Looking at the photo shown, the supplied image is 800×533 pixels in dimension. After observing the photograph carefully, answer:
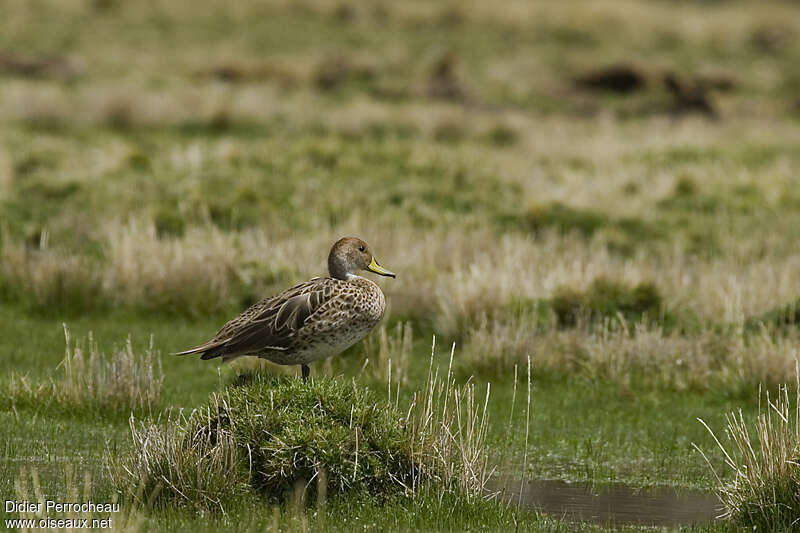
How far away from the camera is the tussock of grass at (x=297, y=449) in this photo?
383 inches

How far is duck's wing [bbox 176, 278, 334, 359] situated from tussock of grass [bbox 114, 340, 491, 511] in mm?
286

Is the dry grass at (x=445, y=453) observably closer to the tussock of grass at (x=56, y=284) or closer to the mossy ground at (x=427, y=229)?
the mossy ground at (x=427, y=229)

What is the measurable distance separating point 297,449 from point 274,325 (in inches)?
41.7

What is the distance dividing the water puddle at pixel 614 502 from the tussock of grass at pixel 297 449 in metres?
0.85

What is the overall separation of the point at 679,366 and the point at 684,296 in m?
2.66

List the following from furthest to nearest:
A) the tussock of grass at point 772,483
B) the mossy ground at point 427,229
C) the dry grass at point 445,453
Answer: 1. the mossy ground at point 427,229
2. the dry grass at point 445,453
3. the tussock of grass at point 772,483

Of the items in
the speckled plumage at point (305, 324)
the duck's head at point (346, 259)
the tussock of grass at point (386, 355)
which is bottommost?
the tussock of grass at point (386, 355)

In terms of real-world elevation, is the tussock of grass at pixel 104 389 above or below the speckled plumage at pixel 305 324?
below

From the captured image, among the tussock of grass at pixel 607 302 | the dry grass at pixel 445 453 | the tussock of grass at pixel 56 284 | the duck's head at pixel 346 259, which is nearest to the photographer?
the dry grass at pixel 445 453

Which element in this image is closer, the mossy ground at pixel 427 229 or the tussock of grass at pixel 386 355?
the mossy ground at pixel 427 229

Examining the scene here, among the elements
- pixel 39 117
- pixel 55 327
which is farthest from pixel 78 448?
pixel 39 117

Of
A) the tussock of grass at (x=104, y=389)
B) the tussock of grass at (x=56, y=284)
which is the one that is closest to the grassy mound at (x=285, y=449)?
the tussock of grass at (x=104, y=389)

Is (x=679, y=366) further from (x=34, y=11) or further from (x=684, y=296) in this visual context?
(x=34, y=11)

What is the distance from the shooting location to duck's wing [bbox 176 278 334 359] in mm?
10664
